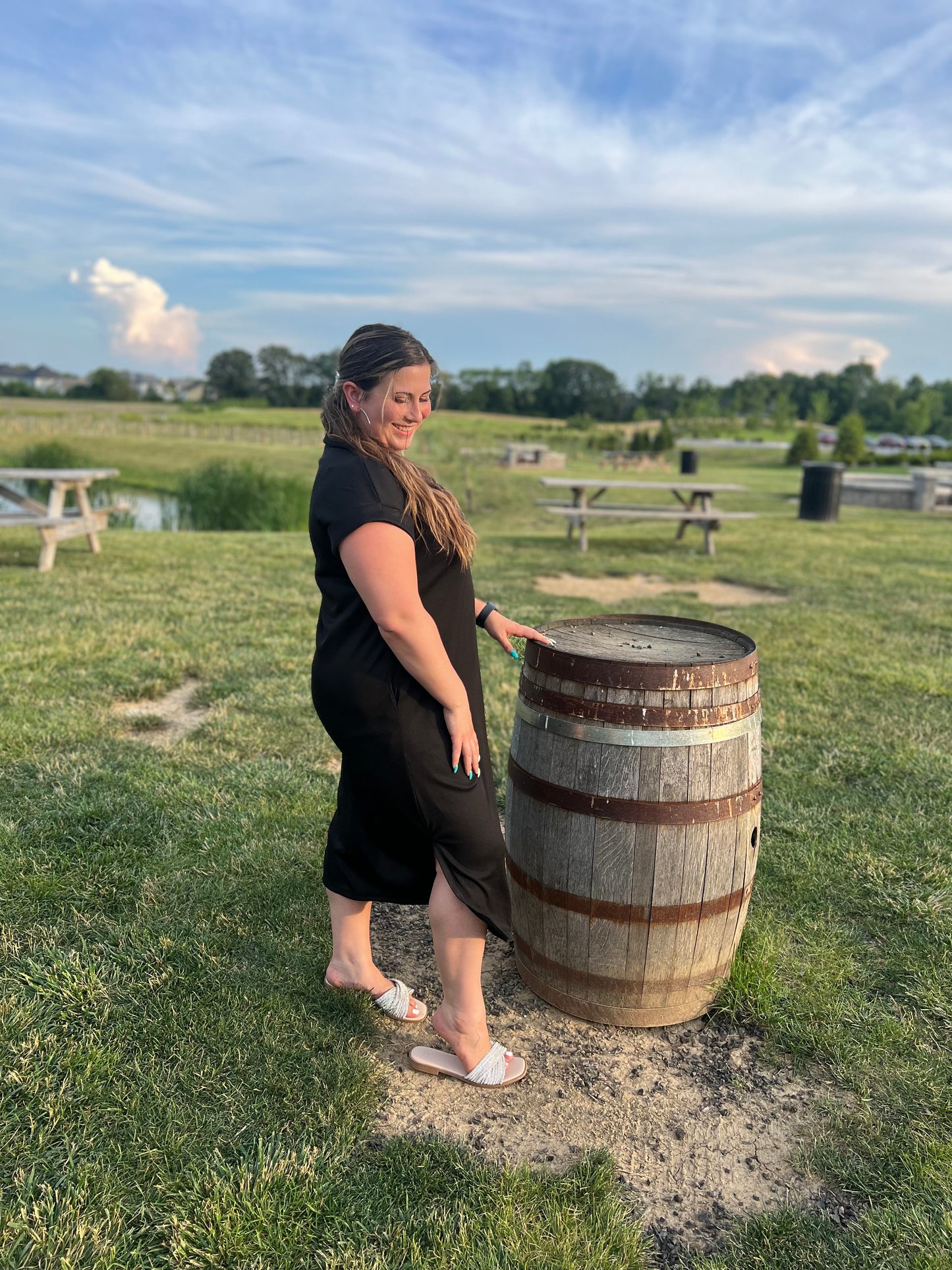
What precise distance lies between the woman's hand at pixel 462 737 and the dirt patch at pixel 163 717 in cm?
290

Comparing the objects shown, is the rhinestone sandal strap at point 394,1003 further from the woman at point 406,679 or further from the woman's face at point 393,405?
the woman's face at point 393,405

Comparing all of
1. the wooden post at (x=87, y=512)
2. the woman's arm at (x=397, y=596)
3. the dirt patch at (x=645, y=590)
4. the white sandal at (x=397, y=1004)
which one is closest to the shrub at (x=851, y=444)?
the dirt patch at (x=645, y=590)

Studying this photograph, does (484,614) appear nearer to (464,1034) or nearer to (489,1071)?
(464,1034)

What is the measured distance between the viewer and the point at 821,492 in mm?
16500

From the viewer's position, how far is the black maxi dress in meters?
2.26

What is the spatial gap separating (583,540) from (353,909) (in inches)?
395

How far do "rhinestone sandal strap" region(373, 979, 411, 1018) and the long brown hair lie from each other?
1.54m

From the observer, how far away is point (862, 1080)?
263 centimetres

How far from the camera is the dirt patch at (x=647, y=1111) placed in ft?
7.53

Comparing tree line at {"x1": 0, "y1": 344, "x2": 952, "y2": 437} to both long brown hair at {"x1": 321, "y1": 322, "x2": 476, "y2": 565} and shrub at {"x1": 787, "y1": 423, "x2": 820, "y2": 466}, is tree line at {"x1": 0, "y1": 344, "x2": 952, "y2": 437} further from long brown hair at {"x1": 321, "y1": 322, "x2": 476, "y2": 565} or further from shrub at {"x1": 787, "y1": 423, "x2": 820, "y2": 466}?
long brown hair at {"x1": 321, "y1": 322, "x2": 476, "y2": 565}

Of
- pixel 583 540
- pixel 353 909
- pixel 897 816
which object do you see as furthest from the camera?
pixel 583 540

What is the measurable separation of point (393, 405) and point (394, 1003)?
1.92m

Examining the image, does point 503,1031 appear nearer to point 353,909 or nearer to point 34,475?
point 353,909

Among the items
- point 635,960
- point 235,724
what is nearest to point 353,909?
point 635,960
